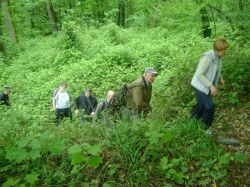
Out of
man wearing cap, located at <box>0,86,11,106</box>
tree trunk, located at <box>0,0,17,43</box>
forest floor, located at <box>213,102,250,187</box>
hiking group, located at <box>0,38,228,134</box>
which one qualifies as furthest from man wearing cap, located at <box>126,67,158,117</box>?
tree trunk, located at <box>0,0,17,43</box>

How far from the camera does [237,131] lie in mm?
6703

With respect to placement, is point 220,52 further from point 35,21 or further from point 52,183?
point 35,21

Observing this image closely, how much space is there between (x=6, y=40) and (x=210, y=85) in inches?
871

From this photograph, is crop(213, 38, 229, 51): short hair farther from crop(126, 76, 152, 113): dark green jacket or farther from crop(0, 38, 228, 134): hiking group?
crop(126, 76, 152, 113): dark green jacket

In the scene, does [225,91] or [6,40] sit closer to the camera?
[225,91]

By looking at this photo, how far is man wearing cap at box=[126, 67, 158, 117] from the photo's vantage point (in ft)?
22.7

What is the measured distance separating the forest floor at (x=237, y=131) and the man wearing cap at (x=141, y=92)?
146cm

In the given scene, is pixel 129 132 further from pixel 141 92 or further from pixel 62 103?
pixel 62 103

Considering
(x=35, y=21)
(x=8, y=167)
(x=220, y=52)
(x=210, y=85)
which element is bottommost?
(x=35, y=21)

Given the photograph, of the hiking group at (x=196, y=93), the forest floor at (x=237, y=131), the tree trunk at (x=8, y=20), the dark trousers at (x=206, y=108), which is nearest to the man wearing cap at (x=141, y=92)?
the hiking group at (x=196, y=93)

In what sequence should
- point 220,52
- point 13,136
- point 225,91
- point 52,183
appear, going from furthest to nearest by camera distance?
1. point 225,91
2. point 220,52
3. point 13,136
4. point 52,183

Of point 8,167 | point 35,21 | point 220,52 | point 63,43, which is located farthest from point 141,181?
point 35,21

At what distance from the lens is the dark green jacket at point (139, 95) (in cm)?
693

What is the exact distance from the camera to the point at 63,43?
20062 mm
